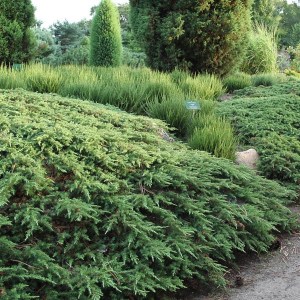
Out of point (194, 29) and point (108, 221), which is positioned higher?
point (194, 29)

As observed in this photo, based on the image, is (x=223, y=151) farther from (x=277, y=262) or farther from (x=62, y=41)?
(x=62, y=41)

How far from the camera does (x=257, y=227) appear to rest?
12.6ft

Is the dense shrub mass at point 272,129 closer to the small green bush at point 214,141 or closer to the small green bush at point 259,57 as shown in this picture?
the small green bush at point 214,141

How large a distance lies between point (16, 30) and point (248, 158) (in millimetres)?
7415

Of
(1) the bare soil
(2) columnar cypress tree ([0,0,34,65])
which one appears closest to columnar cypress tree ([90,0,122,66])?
(2) columnar cypress tree ([0,0,34,65])

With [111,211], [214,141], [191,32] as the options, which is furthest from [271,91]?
[111,211]

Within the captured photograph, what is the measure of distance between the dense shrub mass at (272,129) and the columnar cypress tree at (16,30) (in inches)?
234

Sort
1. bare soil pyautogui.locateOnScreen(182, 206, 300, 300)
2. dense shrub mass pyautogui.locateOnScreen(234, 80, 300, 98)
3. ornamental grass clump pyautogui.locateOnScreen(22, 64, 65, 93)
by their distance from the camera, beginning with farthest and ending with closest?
dense shrub mass pyautogui.locateOnScreen(234, 80, 300, 98) < ornamental grass clump pyautogui.locateOnScreen(22, 64, 65, 93) < bare soil pyautogui.locateOnScreen(182, 206, 300, 300)

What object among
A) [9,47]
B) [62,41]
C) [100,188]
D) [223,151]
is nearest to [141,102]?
[223,151]

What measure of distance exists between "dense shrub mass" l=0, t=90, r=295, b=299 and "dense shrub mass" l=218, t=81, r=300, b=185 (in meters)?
0.84

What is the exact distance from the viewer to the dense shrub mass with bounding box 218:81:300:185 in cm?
518

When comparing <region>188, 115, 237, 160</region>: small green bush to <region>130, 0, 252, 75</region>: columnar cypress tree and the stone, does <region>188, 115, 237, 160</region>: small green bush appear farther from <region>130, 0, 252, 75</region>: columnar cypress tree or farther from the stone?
<region>130, 0, 252, 75</region>: columnar cypress tree

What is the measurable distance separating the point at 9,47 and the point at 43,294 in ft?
30.2

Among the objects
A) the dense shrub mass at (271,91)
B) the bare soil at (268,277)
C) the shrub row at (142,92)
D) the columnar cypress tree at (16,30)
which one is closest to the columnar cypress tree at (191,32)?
the dense shrub mass at (271,91)
